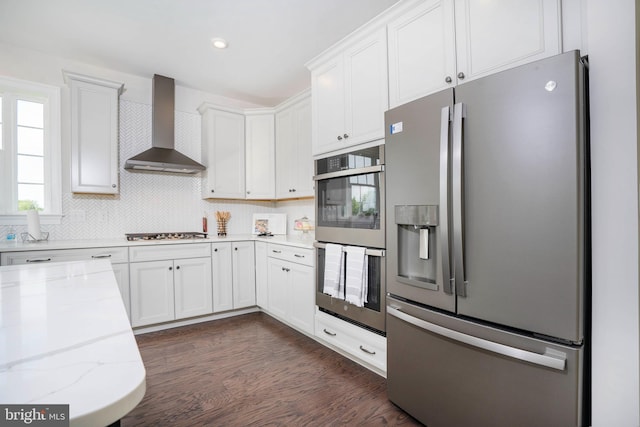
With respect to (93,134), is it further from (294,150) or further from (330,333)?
(330,333)

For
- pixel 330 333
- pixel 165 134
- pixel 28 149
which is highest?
pixel 165 134

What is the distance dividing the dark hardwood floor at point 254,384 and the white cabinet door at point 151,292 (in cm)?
19

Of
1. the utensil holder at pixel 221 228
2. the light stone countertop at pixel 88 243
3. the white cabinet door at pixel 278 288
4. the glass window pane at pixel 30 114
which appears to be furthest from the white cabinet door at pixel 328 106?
the glass window pane at pixel 30 114

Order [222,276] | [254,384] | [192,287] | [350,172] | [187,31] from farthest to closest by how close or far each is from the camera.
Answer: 1. [222,276]
2. [192,287]
3. [187,31]
4. [350,172]
5. [254,384]

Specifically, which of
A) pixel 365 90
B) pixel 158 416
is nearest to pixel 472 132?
pixel 365 90

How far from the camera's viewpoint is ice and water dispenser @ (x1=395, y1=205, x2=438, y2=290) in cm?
158

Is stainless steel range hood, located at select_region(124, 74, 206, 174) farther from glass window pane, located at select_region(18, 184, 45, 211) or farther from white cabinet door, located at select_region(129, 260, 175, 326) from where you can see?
white cabinet door, located at select_region(129, 260, 175, 326)

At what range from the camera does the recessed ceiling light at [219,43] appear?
2727 millimetres

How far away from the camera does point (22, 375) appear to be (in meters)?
0.52

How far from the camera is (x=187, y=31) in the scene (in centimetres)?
259

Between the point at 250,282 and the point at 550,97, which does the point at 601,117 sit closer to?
the point at 550,97

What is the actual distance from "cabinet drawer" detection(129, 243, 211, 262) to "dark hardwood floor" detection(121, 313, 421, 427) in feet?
2.52

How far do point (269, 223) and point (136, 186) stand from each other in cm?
161

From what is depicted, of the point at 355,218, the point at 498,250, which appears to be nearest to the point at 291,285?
the point at 355,218
